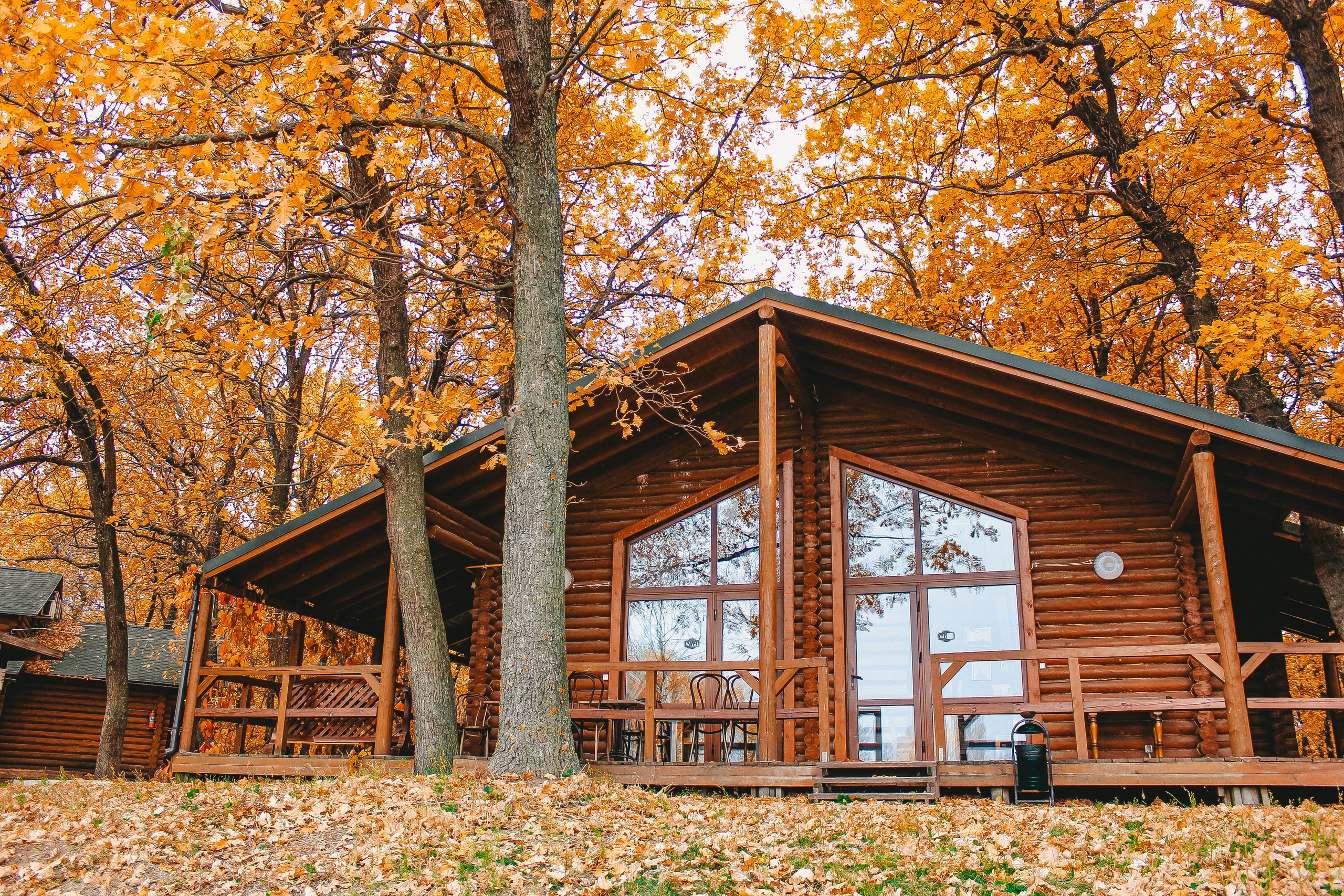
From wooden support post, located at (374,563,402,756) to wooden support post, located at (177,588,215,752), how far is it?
2377mm

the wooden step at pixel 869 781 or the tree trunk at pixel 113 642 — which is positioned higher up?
the tree trunk at pixel 113 642

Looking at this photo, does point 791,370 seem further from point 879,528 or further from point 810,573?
point 810,573

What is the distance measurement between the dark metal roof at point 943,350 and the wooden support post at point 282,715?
5.37 ft

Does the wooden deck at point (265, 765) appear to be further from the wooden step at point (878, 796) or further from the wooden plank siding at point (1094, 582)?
the wooden plank siding at point (1094, 582)

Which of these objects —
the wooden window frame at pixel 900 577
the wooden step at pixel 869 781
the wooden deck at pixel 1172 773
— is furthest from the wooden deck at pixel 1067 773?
the wooden window frame at pixel 900 577

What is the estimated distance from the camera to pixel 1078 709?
9.30 m

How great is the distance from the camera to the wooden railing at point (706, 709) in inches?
365

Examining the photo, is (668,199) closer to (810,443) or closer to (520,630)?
(810,443)

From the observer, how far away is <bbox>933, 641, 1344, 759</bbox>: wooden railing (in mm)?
8641

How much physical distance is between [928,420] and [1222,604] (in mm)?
4002

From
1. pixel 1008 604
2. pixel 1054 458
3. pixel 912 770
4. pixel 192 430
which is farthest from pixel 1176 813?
pixel 192 430

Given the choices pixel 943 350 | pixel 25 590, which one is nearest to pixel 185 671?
pixel 943 350

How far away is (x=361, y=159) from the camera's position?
11.5m

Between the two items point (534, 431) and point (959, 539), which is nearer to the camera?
point (534, 431)
